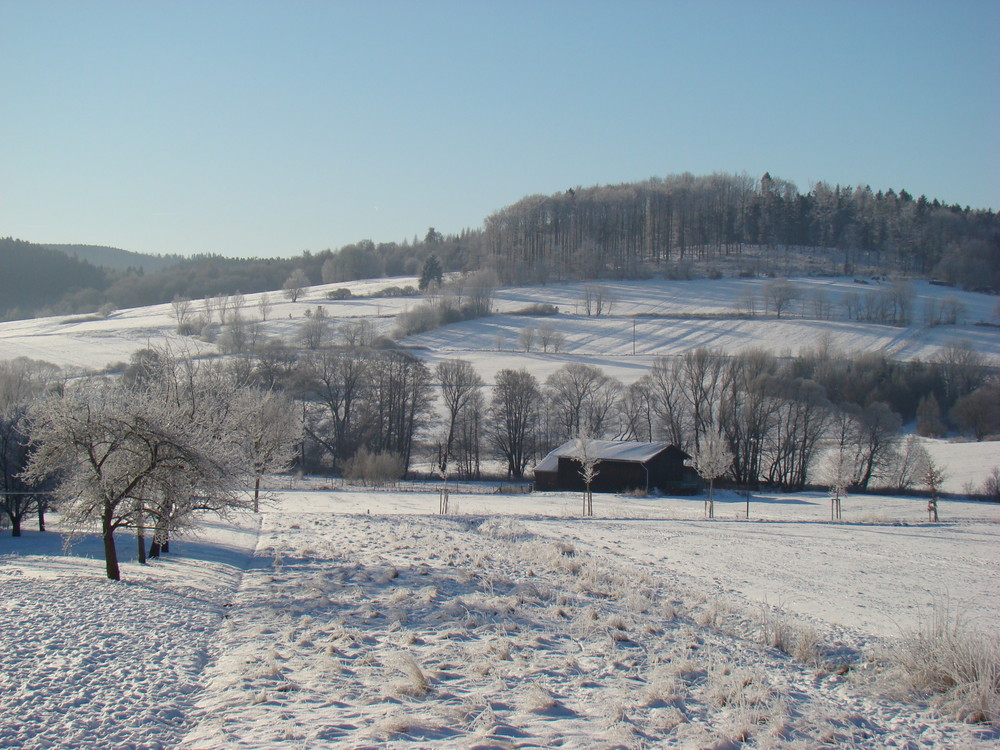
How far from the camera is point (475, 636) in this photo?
35.7ft

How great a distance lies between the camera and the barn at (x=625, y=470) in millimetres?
50656

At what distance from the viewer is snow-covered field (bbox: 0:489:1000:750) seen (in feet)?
24.3

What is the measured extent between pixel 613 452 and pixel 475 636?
139 feet

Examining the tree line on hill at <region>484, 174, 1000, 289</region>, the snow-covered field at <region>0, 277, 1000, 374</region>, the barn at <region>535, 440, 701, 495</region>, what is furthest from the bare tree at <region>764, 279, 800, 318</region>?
the barn at <region>535, 440, 701, 495</region>

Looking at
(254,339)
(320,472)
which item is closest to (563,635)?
(320,472)

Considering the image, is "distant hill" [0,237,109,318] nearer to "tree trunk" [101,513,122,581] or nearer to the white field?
the white field

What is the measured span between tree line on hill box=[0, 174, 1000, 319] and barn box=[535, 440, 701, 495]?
7410 cm

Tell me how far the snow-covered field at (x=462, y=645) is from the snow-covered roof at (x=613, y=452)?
1155 inches

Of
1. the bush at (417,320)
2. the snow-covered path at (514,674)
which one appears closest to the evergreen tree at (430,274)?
the bush at (417,320)

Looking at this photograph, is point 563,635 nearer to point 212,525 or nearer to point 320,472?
point 212,525

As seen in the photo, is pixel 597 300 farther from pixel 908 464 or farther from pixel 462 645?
pixel 462 645

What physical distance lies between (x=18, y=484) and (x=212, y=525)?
253 inches

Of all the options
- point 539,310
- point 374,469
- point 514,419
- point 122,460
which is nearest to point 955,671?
point 122,460

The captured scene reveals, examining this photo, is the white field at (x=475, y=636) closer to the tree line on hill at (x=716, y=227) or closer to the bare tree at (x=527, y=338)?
the bare tree at (x=527, y=338)
